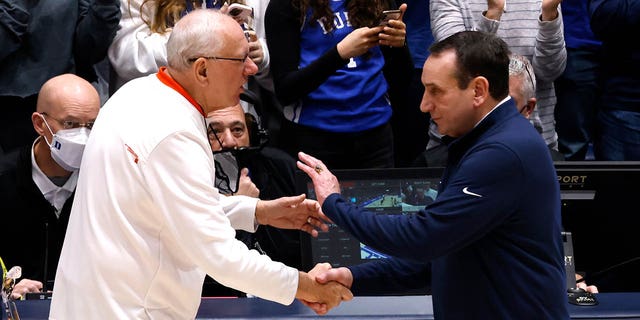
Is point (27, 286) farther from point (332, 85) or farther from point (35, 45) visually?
point (332, 85)

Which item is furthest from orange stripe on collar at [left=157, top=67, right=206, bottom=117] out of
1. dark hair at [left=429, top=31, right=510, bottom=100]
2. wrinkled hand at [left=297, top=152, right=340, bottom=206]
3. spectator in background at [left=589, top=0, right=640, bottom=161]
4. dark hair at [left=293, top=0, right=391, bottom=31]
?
spectator in background at [left=589, top=0, right=640, bottom=161]

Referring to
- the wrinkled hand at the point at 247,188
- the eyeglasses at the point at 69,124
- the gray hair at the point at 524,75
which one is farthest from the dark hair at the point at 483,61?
the eyeglasses at the point at 69,124

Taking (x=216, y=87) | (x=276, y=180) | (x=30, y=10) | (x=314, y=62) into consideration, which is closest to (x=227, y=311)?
(x=216, y=87)

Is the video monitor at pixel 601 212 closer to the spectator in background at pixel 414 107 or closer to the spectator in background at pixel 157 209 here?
the spectator in background at pixel 157 209

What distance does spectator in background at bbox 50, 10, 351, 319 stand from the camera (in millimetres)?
3283

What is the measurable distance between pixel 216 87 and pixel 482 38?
0.91 metres

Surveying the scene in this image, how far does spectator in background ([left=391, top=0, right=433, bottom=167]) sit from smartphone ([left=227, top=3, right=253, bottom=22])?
1.19 metres

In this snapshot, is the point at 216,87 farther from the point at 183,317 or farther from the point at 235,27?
the point at 183,317

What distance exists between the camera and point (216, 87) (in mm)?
3510

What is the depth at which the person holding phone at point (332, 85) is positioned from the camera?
18.1ft

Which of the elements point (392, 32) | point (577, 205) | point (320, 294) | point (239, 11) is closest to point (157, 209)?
point (320, 294)

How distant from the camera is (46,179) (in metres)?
5.14

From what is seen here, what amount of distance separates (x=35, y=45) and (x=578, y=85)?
3.13m

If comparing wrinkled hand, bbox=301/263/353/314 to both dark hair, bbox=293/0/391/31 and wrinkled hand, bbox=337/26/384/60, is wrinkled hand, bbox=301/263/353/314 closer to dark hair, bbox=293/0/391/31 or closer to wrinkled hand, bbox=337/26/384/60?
wrinkled hand, bbox=337/26/384/60
